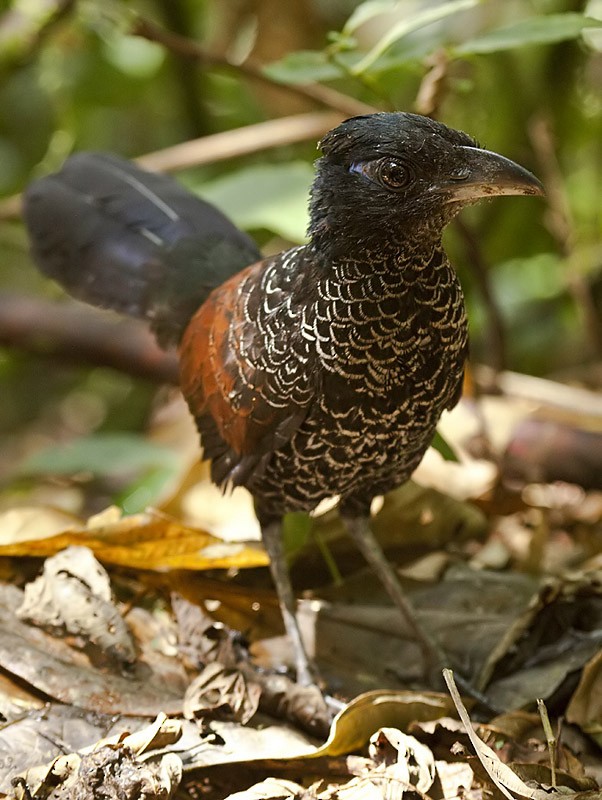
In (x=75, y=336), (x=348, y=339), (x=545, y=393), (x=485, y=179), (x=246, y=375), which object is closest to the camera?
(x=485, y=179)

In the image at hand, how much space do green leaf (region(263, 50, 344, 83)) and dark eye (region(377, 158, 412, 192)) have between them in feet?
2.95

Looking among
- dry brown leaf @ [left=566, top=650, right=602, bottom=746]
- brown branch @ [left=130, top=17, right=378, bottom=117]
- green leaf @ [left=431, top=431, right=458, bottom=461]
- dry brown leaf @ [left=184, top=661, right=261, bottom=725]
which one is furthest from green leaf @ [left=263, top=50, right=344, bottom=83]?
dry brown leaf @ [left=566, top=650, right=602, bottom=746]

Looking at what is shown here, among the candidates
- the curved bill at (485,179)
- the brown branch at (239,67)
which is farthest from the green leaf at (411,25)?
the curved bill at (485,179)

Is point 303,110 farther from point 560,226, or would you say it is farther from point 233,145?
point 560,226

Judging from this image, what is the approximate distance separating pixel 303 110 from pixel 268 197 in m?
2.26

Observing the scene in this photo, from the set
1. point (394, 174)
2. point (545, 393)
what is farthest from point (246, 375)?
point (545, 393)

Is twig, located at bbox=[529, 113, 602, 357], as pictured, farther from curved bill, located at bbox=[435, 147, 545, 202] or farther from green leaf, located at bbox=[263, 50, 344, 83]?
curved bill, located at bbox=[435, 147, 545, 202]

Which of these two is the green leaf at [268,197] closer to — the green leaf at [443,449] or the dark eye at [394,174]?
the green leaf at [443,449]

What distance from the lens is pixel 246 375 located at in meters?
2.80

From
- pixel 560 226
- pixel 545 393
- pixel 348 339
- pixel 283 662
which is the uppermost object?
pixel 560 226

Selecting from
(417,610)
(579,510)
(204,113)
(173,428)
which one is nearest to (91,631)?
(417,610)

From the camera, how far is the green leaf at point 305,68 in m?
3.20

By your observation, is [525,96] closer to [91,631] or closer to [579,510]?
[579,510]

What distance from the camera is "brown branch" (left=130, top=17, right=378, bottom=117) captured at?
3795mm
